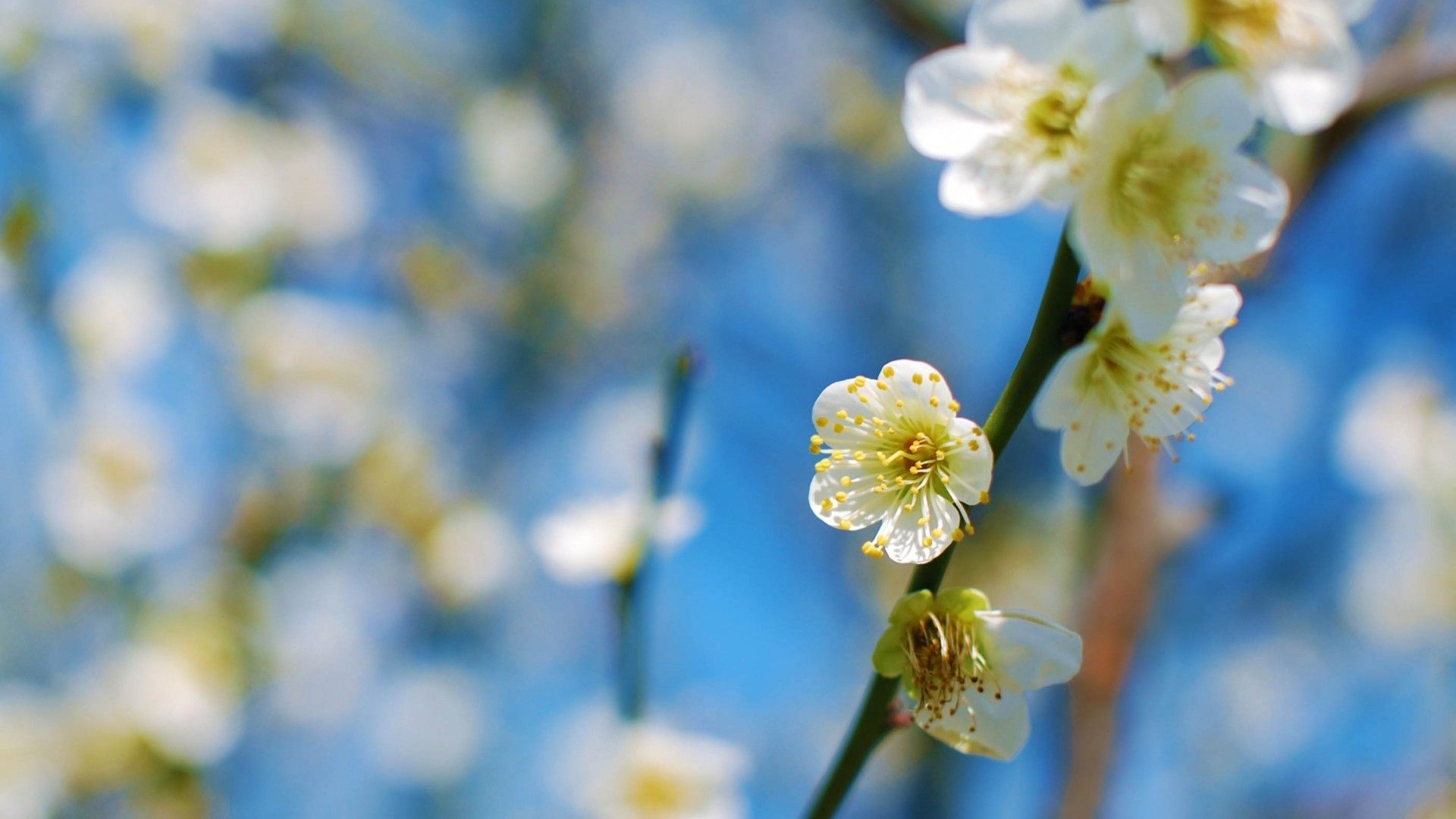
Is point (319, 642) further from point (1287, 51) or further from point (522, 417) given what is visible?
point (1287, 51)

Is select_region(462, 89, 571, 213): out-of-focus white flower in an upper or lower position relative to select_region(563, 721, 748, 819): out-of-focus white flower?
upper

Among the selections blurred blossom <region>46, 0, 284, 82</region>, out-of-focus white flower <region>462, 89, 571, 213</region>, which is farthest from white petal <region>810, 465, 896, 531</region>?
out-of-focus white flower <region>462, 89, 571, 213</region>

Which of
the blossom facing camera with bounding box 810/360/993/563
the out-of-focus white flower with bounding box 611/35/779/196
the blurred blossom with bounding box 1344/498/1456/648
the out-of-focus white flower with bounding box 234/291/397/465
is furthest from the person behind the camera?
the out-of-focus white flower with bounding box 611/35/779/196

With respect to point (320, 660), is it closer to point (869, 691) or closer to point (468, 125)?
point (468, 125)

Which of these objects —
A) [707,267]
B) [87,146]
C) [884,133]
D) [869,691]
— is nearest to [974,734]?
[869,691]

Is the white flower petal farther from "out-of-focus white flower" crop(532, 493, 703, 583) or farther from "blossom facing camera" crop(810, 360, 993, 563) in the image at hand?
"out-of-focus white flower" crop(532, 493, 703, 583)

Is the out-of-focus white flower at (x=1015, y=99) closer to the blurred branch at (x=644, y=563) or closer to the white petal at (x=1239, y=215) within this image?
the white petal at (x=1239, y=215)
